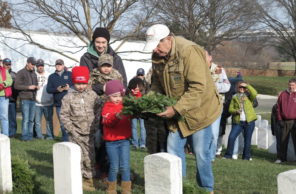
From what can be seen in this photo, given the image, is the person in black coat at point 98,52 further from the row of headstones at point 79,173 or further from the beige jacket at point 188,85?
the row of headstones at point 79,173

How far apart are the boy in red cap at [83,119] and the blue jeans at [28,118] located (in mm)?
6143

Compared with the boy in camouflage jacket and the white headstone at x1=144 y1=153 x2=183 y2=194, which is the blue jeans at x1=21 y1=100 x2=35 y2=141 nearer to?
the boy in camouflage jacket

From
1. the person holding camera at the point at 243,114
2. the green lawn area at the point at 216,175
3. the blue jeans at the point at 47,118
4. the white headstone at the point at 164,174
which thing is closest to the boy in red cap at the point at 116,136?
the green lawn area at the point at 216,175

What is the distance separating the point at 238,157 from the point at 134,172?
515 centimetres

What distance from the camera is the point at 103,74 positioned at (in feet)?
23.8

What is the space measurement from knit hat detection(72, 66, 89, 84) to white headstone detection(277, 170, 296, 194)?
416cm

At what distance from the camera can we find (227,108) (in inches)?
483

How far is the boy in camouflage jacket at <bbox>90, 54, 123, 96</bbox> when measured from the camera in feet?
23.4

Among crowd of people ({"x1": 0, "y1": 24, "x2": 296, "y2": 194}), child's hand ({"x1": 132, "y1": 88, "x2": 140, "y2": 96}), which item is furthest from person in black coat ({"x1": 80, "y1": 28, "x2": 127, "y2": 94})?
child's hand ({"x1": 132, "y1": 88, "x2": 140, "y2": 96})

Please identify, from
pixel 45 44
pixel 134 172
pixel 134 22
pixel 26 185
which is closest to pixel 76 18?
pixel 134 22

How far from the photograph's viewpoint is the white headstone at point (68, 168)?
16.1 ft

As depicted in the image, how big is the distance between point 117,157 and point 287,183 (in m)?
3.63

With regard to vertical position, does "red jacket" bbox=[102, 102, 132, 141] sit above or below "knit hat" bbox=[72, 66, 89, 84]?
below

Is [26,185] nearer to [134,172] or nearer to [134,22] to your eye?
[134,172]
